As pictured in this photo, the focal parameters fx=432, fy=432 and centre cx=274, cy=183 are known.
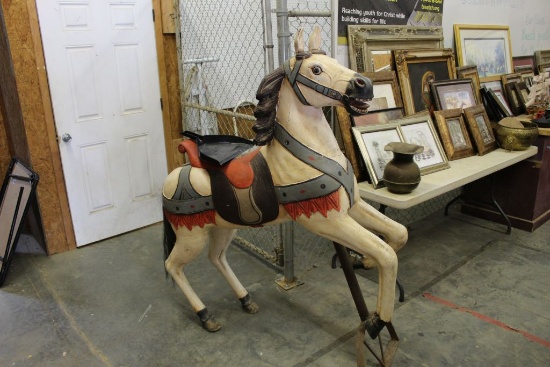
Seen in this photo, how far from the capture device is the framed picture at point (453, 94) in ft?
10.6

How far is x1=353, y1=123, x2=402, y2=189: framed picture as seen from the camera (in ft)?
8.22

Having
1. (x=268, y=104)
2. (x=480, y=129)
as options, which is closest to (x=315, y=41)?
(x=268, y=104)

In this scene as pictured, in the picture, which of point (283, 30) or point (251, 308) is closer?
point (283, 30)

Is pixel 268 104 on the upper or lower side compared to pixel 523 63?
lower

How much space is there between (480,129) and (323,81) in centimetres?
202

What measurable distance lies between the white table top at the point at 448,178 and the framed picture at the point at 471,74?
60 centimetres

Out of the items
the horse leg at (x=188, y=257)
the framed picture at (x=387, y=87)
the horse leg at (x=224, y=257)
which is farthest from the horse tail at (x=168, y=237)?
the framed picture at (x=387, y=87)

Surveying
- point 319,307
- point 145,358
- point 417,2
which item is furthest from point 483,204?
point 145,358

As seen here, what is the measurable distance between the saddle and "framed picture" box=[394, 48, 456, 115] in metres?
1.69

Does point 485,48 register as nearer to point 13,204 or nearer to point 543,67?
point 543,67

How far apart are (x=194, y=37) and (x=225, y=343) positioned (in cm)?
236

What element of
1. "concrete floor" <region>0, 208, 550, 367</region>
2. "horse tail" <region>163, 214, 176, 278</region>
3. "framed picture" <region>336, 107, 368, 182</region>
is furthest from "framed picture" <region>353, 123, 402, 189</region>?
"horse tail" <region>163, 214, 176, 278</region>

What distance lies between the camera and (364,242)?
1747 mm

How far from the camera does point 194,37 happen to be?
345 centimetres
